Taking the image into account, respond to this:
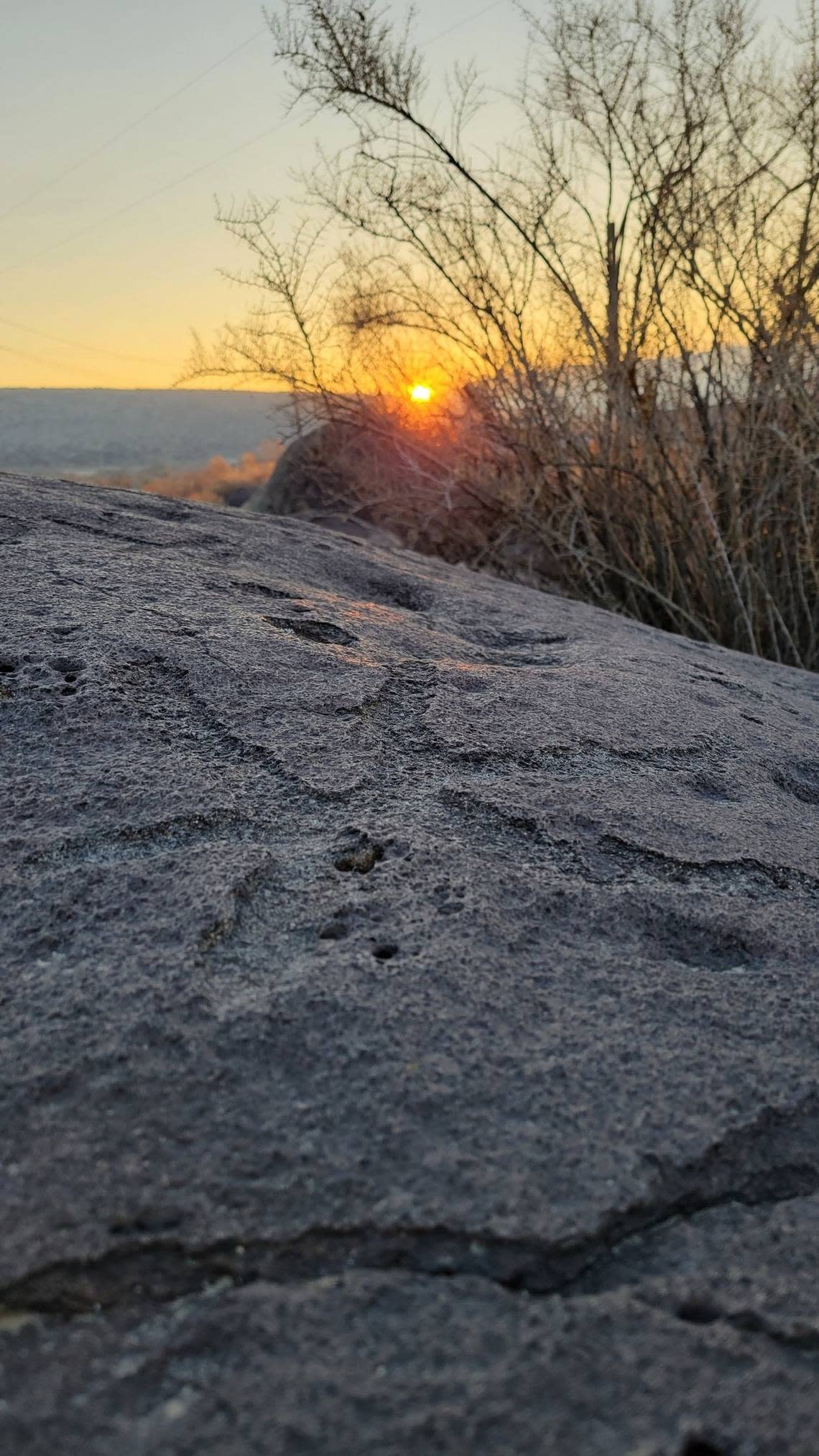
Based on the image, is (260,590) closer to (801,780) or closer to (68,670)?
(68,670)

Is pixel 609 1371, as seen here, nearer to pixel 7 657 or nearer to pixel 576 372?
pixel 7 657

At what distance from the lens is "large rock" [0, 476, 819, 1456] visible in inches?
22.8

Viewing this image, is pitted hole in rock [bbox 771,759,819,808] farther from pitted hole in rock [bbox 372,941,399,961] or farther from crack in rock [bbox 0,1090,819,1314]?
crack in rock [bbox 0,1090,819,1314]

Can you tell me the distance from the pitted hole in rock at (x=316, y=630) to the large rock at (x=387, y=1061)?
95mm

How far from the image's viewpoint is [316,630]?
154 centimetres

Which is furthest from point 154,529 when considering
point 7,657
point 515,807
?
point 515,807

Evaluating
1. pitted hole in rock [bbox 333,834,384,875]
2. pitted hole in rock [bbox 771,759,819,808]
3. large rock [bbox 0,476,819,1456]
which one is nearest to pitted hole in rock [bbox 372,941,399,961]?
large rock [bbox 0,476,819,1456]

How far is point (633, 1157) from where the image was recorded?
72 centimetres

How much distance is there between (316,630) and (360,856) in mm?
583

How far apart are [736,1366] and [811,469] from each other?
276 cm

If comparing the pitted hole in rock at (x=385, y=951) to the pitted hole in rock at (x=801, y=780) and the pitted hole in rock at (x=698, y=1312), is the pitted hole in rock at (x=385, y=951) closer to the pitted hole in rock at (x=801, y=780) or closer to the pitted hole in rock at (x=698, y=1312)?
the pitted hole in rock at (x=698, y=1312)

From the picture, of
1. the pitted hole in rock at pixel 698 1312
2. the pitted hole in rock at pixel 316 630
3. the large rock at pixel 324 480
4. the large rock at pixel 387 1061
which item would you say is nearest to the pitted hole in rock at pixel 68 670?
the large rock at pixel 387 1061

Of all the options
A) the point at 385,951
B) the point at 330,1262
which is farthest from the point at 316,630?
the point at 330,1262

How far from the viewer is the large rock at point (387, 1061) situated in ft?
1.90
